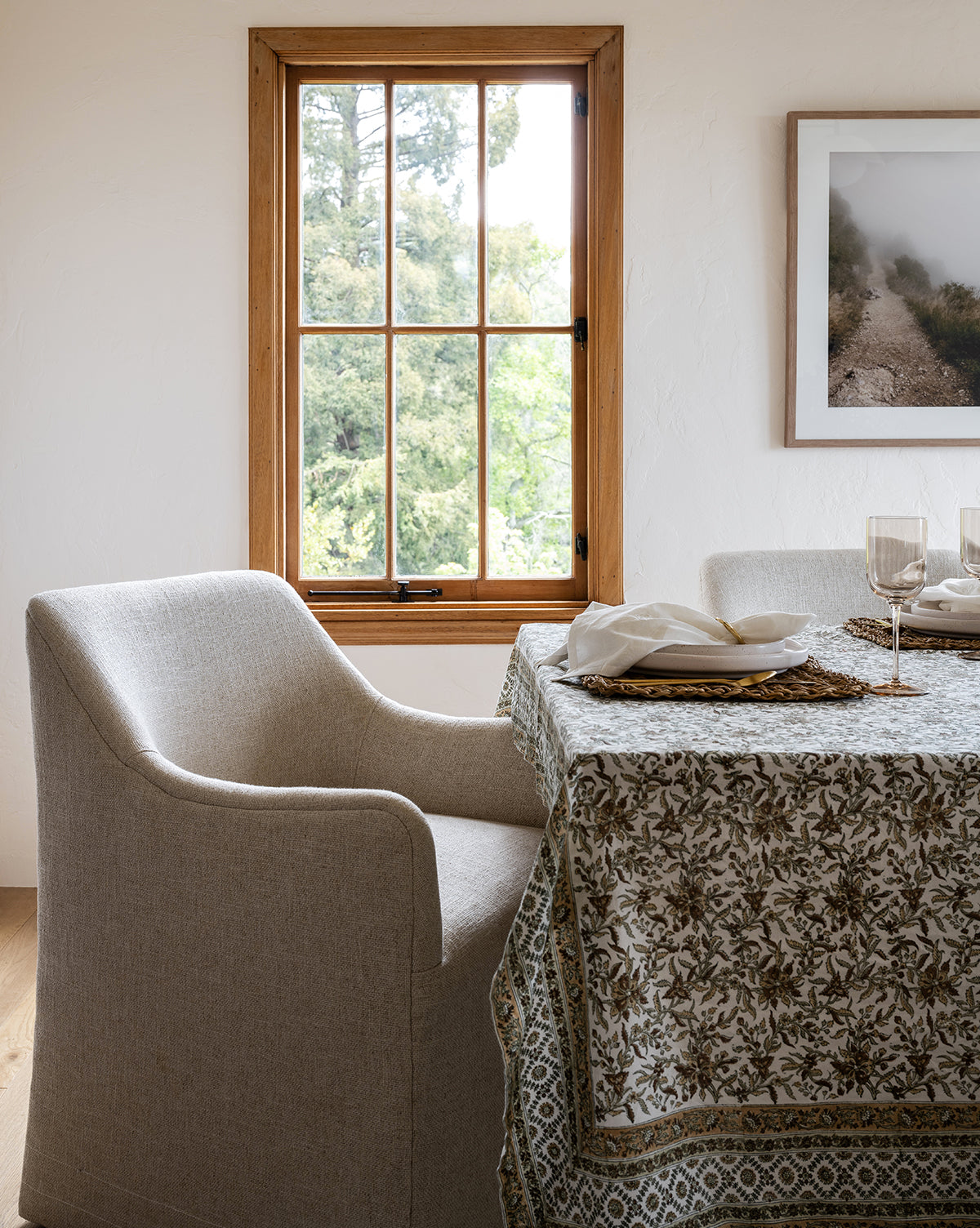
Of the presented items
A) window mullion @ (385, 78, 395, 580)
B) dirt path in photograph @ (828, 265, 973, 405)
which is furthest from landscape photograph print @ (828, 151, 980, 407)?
window mullion @ (385, 78, 395, 580)

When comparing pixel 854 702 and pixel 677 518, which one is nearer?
pixel 854 702

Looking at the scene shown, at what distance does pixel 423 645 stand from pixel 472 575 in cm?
24

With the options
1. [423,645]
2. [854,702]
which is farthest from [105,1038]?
[423,645]

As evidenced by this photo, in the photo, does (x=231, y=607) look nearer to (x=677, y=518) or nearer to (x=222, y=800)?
(x=222, y=800)

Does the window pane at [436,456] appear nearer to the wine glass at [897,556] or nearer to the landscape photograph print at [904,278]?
the landscape photograph print at [904,278]

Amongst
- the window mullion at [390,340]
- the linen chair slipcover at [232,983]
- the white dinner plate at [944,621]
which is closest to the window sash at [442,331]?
the window mullion at [390,340]

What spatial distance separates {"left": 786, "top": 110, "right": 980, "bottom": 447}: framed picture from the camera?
2650 millimetres

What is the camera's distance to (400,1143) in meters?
1.12

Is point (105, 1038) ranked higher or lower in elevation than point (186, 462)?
lower

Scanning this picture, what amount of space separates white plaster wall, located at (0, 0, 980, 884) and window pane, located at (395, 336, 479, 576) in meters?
0.28

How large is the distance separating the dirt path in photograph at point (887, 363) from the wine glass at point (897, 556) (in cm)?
160

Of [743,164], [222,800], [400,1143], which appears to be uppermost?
[743,164]

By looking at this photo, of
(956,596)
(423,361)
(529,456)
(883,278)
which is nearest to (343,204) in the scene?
(423,361)

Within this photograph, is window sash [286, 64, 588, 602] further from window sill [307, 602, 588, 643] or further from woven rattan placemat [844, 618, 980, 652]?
woven rattan placemat [844, 618, 980, 652]
